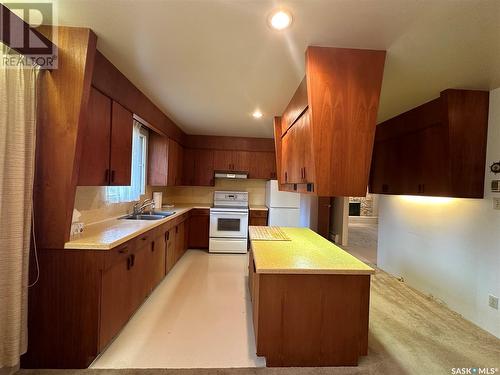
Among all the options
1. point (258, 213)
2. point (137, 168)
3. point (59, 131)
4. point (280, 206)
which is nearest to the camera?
point (59, 131)

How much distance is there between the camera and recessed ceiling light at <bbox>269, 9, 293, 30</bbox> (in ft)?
4.63

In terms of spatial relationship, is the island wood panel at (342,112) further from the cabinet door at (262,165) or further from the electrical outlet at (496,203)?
the cabinet door at (262,165)

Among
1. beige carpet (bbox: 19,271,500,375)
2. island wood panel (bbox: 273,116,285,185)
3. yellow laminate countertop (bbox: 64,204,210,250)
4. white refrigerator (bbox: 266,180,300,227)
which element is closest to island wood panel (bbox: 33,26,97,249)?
yellow laminate countertop (bbox: 64,204,210,250)

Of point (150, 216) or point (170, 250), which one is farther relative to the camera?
point (170, 250)

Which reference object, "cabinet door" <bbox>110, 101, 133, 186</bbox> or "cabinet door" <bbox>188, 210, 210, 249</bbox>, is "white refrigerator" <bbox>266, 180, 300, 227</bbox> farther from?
"cabinet door" <bbox>110, 101, 133, 186</bbox>

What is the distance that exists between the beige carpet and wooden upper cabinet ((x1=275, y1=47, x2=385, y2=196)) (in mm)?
1303

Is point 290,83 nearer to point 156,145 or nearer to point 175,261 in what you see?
point 156,145

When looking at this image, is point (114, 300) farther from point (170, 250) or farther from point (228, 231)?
point (228, 231)

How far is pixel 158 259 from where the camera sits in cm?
304

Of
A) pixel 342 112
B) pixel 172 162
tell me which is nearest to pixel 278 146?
pixel 342 112

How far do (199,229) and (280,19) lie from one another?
3.98 m

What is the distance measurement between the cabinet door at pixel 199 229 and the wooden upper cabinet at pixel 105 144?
7.82ft

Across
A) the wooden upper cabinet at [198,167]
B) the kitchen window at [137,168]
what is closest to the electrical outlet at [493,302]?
the kitchen window at [137,168]

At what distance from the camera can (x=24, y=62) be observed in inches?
61.2
